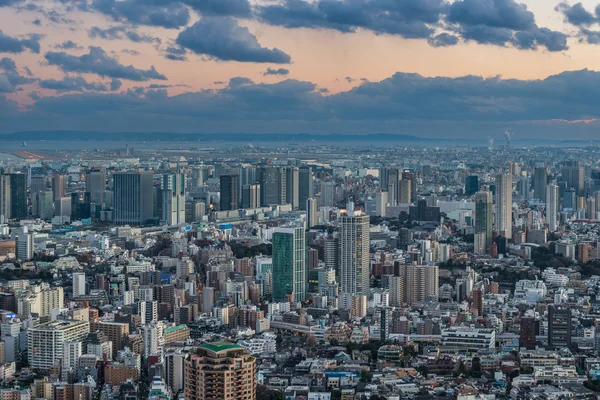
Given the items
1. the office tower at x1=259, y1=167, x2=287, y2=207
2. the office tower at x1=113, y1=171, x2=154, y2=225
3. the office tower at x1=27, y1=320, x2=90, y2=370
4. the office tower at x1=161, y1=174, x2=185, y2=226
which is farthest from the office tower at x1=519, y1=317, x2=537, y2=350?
the office tower at x1=259, y1=167, x2=287, y2=207

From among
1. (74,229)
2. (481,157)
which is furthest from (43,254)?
(481,157)

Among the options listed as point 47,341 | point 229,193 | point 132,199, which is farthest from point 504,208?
point 47,341

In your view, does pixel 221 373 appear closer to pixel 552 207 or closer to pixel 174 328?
pixel 174 328

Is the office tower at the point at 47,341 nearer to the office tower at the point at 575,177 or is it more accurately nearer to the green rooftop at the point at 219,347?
the green rooftop at the point at 219,347

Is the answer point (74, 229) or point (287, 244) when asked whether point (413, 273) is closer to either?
point (287, 244)

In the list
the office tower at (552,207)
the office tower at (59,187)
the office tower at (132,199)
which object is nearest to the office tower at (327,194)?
the office tower at (132,199)
